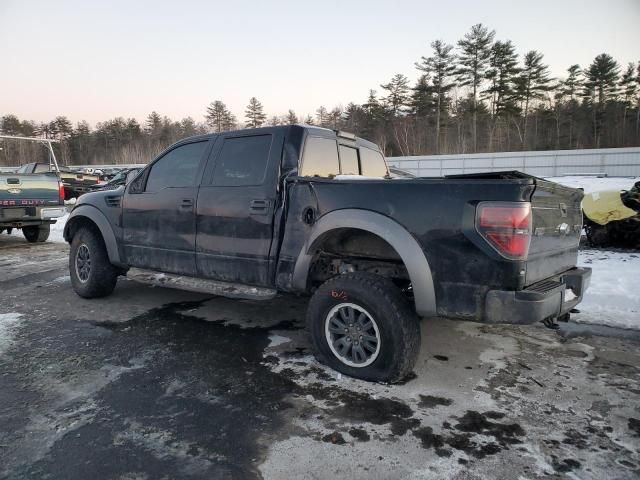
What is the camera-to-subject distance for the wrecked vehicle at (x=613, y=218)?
23.7ft

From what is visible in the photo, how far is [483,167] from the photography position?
107 feet

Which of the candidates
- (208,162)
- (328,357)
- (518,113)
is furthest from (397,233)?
(518,113)

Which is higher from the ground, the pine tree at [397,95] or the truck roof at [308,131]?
the pine tree at [397,95]

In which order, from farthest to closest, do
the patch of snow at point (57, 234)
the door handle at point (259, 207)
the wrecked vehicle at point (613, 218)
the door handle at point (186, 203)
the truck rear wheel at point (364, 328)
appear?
the patch of snow at point (57, 234), the wrecked vehicle at point (613, 218), the door handle at point (186, 203), the door handle at point (259, 207), the truck rear wheel at point (364, 328)

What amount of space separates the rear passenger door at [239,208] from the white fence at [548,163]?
24.4 meters

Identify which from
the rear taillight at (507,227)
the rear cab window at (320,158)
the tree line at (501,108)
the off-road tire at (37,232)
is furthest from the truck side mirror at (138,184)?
the tree line at (501,108)

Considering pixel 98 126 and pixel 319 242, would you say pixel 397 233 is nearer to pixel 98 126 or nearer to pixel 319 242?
pixel 319 242

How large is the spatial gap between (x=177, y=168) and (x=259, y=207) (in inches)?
55.3

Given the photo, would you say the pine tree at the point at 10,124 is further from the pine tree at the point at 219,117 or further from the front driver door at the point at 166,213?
the front driver door at the point at 166,213

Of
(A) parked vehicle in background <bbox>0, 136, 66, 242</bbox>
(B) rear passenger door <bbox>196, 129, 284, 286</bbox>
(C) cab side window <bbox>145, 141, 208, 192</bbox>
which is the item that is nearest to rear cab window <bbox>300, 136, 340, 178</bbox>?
(B) rear passenger door <bbox>196, 129, 284, 286</bbox>

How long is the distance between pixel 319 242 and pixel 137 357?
5.87 feet

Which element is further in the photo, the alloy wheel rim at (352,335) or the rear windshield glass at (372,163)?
the rear windshield glass at (372,163)

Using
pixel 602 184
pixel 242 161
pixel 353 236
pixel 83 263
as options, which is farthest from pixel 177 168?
pixel 602 184

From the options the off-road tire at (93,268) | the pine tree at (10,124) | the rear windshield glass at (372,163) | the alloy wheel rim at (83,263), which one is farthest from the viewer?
the pine tree at (10,124)
